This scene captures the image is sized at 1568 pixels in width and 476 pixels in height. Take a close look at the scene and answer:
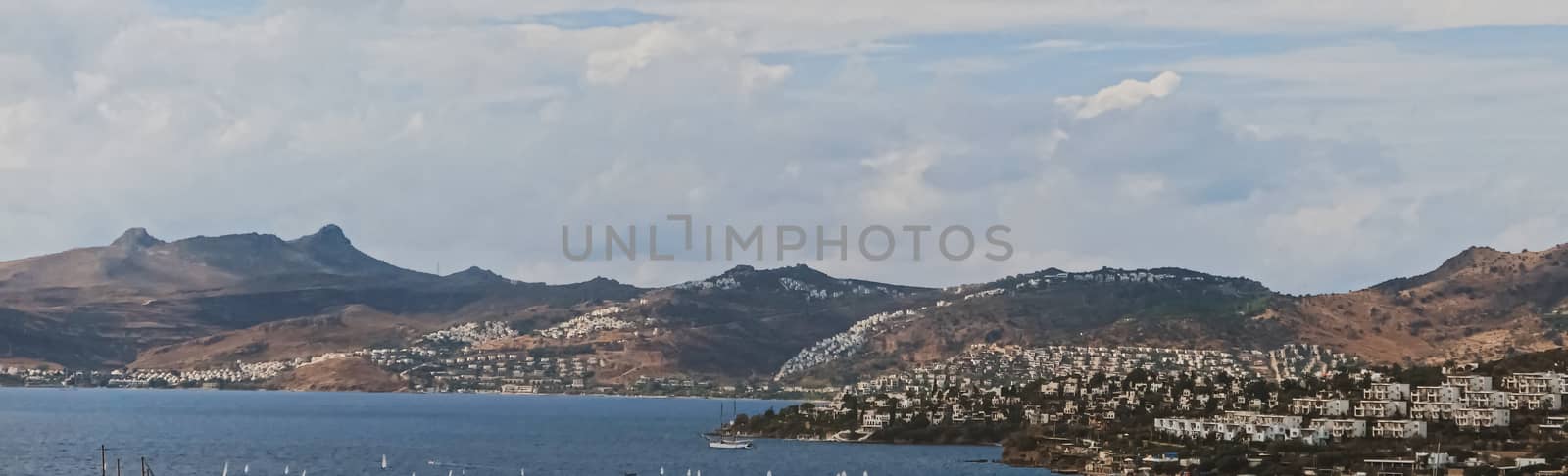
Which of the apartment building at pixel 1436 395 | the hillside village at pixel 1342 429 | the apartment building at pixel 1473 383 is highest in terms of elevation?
the apartment building at pixel 1473 383

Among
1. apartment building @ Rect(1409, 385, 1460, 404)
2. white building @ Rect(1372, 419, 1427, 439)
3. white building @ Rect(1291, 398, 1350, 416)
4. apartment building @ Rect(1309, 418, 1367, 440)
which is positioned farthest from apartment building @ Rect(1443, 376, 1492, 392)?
apartment building @ Rect(1309, 418, 1367, 440)

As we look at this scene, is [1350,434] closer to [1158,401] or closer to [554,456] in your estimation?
[1158,401]

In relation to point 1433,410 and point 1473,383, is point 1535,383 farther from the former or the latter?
point 1433,410

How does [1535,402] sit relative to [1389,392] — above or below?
below

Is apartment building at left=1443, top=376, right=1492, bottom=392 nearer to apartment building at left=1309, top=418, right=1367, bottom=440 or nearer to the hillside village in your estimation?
the hillside village

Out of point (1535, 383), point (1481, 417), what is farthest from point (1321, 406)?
point (1481, 417)

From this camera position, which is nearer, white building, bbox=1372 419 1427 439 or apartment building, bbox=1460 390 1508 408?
white building, bbox=1372 419 1427 439

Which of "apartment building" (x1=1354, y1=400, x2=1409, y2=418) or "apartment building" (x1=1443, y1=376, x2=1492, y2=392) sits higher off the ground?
"apartment building" (x1=1443, y1=376, x2=1492, y2=392)

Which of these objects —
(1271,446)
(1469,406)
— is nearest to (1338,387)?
(1469,406)

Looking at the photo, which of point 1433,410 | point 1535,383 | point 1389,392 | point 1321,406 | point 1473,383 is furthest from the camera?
point 1321,406

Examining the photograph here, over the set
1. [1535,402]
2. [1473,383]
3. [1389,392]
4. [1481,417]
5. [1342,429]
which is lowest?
[1342,429]

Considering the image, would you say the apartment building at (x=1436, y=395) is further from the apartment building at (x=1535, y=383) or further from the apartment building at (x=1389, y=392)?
the apartment building at (x=1535, y=383)

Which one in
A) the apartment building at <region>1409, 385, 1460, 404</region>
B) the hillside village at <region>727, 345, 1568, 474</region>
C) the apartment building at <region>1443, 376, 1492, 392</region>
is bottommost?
the hillside village at <region>727, 345, 1568, 474</region>

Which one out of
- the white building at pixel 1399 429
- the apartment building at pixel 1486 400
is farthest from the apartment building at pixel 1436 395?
the white building at pixel 1399 429
